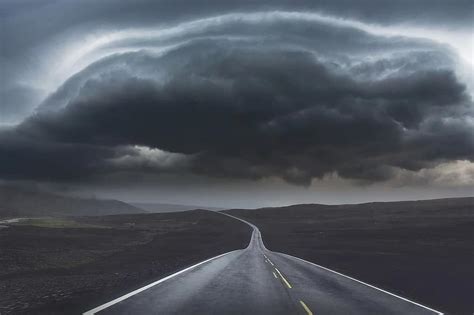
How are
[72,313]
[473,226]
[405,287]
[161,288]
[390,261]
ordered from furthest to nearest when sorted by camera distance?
[473,226] → [390,261] → [405,287] → [161,288] → [72,313]

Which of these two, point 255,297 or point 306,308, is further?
point 255,297

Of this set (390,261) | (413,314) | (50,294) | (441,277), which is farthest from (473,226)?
(50,294)

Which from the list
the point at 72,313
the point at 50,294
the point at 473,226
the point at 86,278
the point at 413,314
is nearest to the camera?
the point at 72,313

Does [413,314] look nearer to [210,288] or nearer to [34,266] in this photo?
[210,288]

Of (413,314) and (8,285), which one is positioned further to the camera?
(8,285)

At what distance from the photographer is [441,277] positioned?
86.0 ft

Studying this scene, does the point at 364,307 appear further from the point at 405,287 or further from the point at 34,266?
the point at 34,266

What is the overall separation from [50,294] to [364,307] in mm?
9873

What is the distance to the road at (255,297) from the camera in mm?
12266

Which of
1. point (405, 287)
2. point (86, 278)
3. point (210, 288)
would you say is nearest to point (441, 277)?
point (405, 287)

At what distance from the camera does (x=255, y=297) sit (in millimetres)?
14586

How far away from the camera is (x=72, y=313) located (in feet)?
36.3

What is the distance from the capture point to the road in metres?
12.3

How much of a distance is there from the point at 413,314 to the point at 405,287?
8.72 meters
